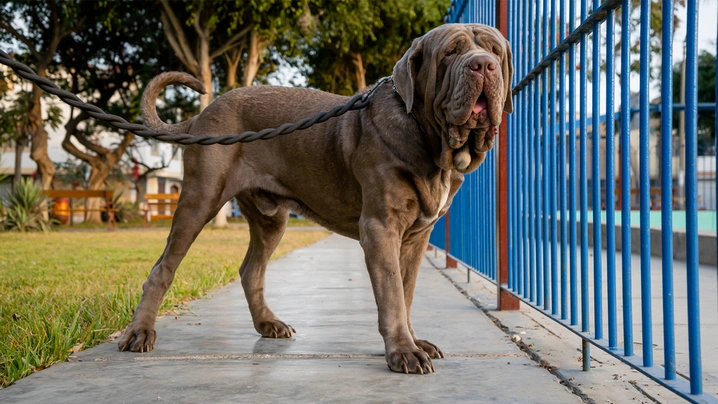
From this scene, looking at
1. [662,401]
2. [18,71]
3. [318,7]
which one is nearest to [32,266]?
[18,71]

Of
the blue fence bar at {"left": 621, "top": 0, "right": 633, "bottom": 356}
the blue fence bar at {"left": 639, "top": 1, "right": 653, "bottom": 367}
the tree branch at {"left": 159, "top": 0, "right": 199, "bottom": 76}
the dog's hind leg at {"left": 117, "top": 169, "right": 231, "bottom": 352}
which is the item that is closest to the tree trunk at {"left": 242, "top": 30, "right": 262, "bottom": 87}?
the tree branch at {"left": 159, "top": 0, "right": 199, "bottom": 76}

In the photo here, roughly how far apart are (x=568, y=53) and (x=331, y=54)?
21.6 metres

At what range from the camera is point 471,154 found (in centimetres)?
322

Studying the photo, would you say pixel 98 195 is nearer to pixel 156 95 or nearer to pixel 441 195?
pixel 156 95

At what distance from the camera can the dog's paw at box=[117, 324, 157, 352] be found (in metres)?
3.51

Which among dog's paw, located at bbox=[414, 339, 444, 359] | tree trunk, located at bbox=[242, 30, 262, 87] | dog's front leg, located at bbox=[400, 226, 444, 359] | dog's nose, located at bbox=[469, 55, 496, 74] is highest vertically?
tree trunk, located at bbox=[242, 30, 262, 87]

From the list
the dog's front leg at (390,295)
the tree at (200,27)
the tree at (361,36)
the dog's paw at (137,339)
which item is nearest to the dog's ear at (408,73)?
the dog's front leg at (390,295)

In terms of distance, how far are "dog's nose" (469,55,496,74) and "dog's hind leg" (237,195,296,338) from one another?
1.61 m

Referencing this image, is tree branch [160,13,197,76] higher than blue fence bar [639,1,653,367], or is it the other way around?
tree branch [160,13,197,76]

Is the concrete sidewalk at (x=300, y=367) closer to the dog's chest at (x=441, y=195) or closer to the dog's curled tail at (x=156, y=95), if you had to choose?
the dog's chest at (x=441, y=195)

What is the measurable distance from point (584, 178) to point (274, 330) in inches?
69.4

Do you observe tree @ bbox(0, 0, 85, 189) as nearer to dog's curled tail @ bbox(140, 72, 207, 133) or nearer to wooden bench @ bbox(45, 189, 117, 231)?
wooden bench @ bbox(45, 189, 117, 231)

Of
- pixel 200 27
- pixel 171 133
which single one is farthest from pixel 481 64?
pixel 200 27

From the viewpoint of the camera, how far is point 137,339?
354cm
